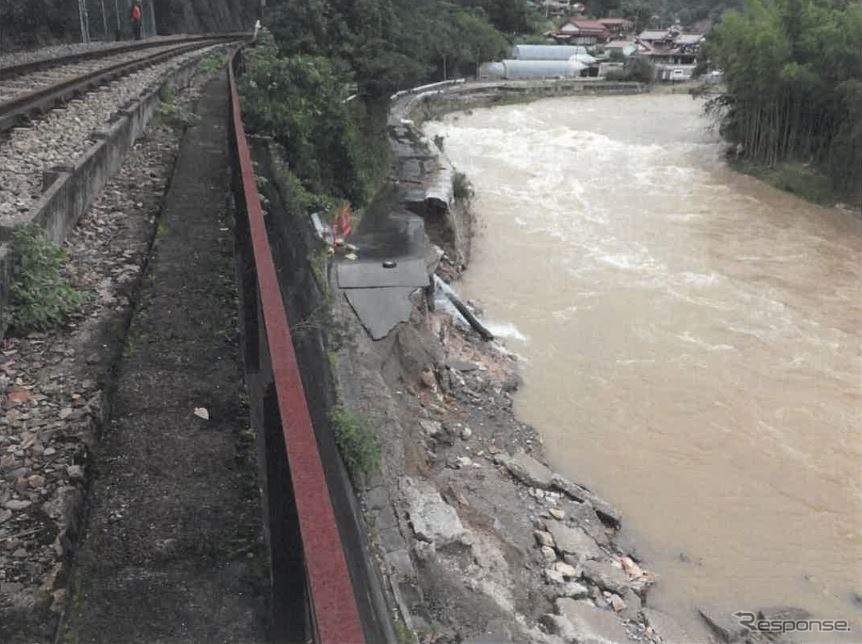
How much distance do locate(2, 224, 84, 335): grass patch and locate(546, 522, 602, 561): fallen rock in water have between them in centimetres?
500

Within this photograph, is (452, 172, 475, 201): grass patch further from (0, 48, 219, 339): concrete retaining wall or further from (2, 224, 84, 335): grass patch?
(2, 224, 84, 335): grass patch

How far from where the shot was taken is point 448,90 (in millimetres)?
45062

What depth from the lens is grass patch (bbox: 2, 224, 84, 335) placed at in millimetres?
5230

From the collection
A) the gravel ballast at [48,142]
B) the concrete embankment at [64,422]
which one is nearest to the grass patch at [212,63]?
the gravel ballast at [48,142]

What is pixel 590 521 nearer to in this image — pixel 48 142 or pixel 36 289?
pixel 36 289

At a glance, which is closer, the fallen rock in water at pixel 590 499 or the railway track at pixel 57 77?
the fallen rock in water at pixel 590 499

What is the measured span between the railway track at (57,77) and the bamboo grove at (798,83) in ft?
63.1

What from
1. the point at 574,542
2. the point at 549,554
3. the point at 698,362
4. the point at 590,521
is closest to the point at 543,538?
the point at 549,554

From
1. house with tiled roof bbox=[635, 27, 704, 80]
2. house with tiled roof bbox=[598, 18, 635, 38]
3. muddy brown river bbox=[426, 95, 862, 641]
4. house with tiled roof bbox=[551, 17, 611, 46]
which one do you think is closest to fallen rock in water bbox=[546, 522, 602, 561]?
muddy brown river bbox=[426, 95, 862, 641]

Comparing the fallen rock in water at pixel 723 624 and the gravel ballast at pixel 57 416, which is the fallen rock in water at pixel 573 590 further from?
the gravel ballast at pixel 57 416

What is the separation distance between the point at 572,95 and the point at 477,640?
50768mm

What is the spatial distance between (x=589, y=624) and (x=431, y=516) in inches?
62.6

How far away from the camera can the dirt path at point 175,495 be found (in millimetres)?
2994

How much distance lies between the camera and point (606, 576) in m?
7.35
